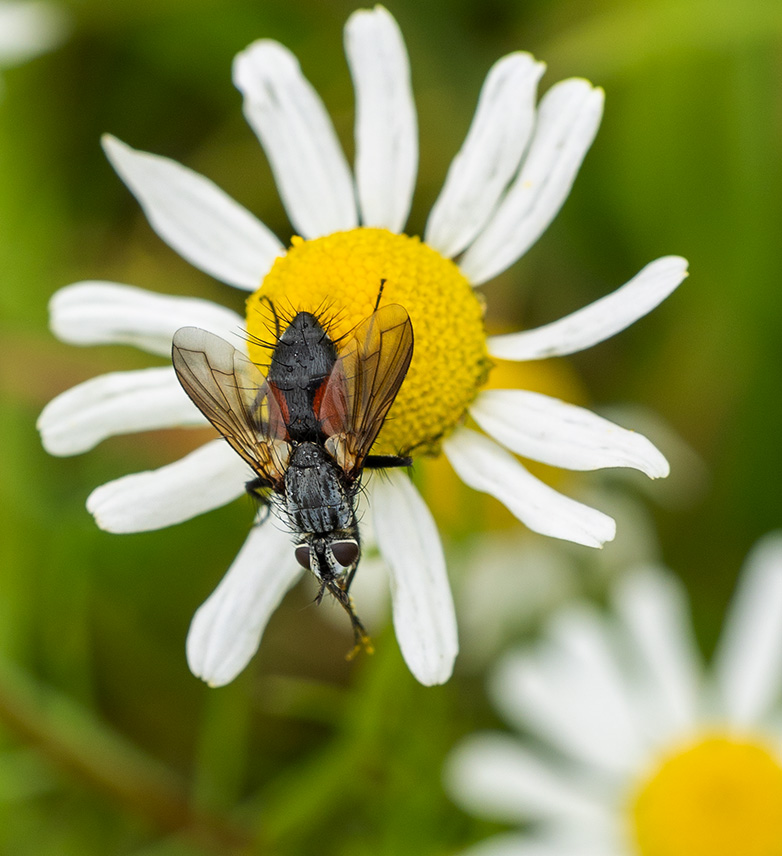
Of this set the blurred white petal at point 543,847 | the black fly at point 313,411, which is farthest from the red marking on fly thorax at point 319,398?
the blurred white petal at point 543,847

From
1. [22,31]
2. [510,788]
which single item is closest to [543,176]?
[510,788]

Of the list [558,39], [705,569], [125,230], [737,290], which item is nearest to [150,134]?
[125,230]

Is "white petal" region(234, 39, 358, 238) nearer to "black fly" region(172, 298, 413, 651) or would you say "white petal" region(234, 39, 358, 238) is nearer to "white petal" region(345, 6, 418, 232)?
"white petal" region(345, 6, 418, 232)

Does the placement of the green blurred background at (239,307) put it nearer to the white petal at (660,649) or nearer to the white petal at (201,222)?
the white petal at (660,649)

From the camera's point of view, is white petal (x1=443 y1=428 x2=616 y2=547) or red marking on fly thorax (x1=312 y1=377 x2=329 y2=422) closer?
white petal (x1=443 y1=428 x2=616 y2=547)

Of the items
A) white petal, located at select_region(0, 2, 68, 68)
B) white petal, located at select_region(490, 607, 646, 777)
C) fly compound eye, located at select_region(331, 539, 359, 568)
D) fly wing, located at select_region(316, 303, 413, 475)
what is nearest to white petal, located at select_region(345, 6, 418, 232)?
fly wing, located at select_region(316, 303, 413, 475)

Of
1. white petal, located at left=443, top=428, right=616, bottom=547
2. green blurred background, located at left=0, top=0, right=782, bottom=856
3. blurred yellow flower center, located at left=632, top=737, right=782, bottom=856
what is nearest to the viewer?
white petal, located at left=443, top=428, right=616, bottom=547

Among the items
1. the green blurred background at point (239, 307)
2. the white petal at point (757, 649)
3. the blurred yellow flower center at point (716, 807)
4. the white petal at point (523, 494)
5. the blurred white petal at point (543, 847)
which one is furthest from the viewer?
the white petal at point (757, 649)
